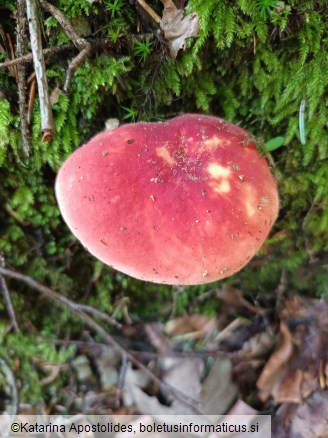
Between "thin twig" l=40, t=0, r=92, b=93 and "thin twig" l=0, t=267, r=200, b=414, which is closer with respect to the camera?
"thin twig" l=40, t=0, r=92, b=93

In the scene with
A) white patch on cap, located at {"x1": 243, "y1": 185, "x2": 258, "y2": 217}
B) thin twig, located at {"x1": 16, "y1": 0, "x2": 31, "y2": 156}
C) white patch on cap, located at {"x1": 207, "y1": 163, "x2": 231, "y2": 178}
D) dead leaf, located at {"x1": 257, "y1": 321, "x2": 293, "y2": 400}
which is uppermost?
thin twig, located at {"x1": 16, "y1": 0, "x2": 31, "y2": 156}

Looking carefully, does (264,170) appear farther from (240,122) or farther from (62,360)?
(62,360)

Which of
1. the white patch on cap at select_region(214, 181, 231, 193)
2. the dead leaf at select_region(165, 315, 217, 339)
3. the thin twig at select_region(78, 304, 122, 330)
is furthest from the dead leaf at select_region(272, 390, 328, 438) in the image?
the white patch on cap at select_region(214, 181, 231, 193)

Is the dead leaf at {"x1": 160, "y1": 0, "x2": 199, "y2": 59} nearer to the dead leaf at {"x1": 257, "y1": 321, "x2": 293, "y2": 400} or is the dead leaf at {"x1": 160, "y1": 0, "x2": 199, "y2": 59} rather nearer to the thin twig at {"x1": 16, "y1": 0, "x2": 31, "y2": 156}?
the thin twig at {"x1": 16, "y1": 0, "x2": 31, "y2": 156}

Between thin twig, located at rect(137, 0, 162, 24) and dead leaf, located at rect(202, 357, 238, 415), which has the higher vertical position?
thin twig, located at rect(137, 0, 162, 24)

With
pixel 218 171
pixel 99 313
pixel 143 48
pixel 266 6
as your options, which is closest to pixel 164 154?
pixel 218 171

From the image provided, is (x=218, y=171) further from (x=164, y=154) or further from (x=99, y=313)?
(x=99, y=313)

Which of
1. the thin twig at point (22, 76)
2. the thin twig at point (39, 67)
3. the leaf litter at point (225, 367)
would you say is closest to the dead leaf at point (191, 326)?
the leaf litter at point (225, 367)
